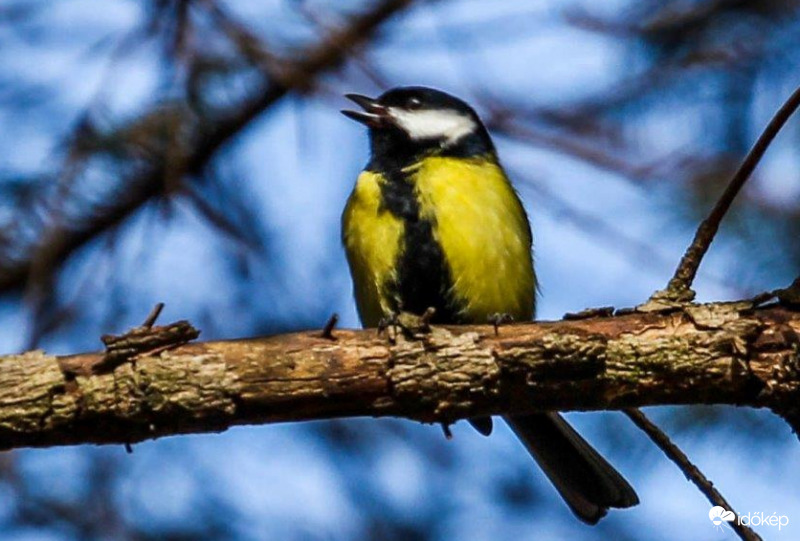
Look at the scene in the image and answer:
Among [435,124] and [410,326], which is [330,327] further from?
[435,124]

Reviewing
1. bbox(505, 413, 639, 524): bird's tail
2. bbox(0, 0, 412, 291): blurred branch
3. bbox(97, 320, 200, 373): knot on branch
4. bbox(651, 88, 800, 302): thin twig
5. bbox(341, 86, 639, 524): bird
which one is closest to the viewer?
bbox(651, 88, 800, 302): thin twig

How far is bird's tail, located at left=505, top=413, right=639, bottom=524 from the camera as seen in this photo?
116 inches

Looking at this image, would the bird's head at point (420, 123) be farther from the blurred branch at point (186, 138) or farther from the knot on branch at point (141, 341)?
the knot on branch at point (141, 341)

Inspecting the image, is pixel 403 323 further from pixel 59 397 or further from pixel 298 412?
pixel 59 397

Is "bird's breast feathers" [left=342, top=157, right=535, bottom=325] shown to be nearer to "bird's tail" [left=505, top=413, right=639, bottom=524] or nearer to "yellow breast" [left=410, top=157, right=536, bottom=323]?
"yellow breast" [left=410, top=157, right=536, bottom=323]

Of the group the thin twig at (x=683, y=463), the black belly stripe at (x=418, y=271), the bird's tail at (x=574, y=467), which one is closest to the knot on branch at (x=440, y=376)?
the thin twig at (x=683, y=463)

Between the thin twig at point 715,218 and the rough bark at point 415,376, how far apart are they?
2.0 inches

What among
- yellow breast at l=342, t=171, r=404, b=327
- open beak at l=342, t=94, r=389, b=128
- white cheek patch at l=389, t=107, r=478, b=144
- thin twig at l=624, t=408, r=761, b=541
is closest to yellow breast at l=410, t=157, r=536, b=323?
yellow breast at l=342, t=171, r=404, b=327

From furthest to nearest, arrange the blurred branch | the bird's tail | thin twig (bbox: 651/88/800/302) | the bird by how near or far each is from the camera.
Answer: the blurred branch → the bird → the bird's tail → thin twig (bbox: 651/88/800/302)

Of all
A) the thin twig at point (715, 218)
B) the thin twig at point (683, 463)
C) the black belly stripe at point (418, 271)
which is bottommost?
the thin twig at point (683, 463)

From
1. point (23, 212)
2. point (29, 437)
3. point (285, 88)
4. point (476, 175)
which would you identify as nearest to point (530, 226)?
point (476, 175)

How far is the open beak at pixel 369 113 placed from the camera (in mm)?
3645

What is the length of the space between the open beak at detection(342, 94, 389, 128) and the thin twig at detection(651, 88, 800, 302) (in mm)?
1452

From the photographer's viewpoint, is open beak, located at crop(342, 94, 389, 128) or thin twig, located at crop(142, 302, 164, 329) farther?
open beak, located at crop(342, 94, 389, 128)
